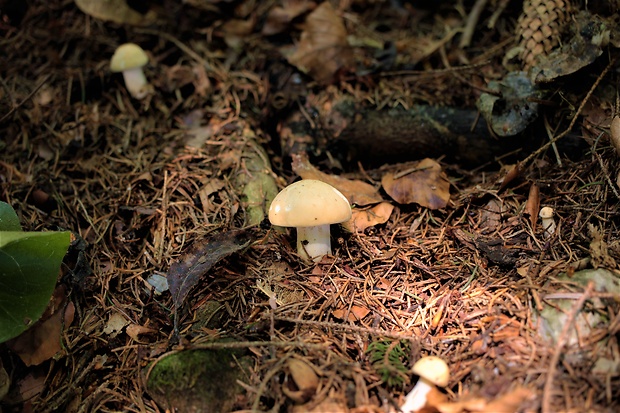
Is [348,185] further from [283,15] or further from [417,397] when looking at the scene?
[283,15]

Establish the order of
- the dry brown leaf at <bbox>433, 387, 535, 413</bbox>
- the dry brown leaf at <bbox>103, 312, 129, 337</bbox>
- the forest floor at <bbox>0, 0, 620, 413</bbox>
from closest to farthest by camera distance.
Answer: the dry brown leaf at <bbox>433, 387, 535, 413</bbox> → the forest floor at <bbox>0, 0, 620, 413</bbox> → the dry brown leaf at <bbox>103, 312, 129, 337</bbox>

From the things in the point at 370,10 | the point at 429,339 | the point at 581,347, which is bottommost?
the point at 429,339

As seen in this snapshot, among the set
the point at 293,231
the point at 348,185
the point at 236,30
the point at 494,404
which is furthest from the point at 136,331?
the point at 236,30

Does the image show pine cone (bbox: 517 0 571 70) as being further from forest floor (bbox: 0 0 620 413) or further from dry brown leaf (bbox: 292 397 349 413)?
dry brown leaf (bbox: 292 397 349 413)

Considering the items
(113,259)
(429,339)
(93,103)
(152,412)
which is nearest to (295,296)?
(429,339)

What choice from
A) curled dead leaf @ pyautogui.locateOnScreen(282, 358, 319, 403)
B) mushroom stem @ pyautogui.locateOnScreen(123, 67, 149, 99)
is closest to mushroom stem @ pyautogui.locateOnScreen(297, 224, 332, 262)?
curled dead leaf @ pyautogui.locateOnScreen(282, 358, 319, 403)

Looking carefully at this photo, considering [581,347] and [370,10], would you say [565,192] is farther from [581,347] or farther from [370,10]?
[370,10]
